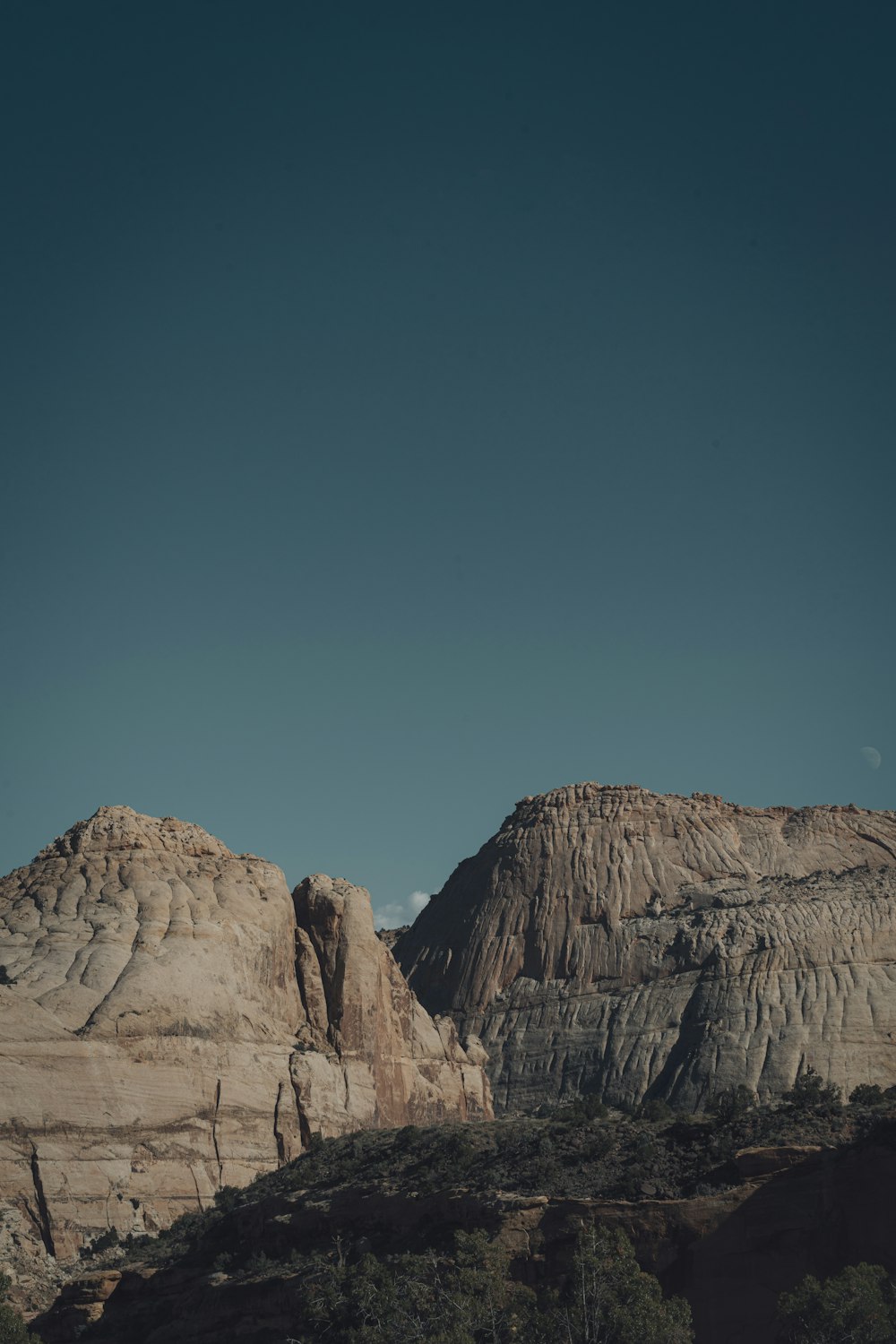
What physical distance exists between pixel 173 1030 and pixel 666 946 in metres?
46.6

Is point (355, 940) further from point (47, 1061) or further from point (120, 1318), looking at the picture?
point (120, 1318)

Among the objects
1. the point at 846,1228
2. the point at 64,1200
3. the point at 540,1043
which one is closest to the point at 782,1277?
the point at 846,1228

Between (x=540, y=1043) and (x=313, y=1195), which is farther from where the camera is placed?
(x=540, y=1043)

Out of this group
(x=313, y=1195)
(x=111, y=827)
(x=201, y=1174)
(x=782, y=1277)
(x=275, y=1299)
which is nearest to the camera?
(x=782, y=1277)

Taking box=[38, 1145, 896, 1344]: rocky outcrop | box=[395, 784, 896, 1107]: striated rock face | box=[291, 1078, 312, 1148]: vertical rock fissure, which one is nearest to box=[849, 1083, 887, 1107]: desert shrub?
box=[38, 1145, 896, 1344]: rocky outcrop

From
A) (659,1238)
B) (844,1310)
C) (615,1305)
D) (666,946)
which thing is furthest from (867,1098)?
(666,946)

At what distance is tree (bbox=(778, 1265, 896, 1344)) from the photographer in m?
49.1

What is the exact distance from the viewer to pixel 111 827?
87938 millimetres

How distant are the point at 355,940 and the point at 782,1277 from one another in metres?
37.5

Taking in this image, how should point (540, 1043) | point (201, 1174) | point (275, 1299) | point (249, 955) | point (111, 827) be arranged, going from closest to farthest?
point (275, 1299) < point (201, 1174) < point (249, 955) < point (111, 827) < point (540, 1043)

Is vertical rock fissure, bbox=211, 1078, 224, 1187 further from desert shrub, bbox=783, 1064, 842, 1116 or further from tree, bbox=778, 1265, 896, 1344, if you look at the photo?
tree, bbox=778, 1265, 896, 1344

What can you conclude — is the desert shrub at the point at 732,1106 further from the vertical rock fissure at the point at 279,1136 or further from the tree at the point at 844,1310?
the vertical rock fissure at the point at 279,1136

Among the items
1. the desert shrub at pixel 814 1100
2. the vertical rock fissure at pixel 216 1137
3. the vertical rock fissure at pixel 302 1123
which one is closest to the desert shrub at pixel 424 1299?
the desert shrub at pixel 814 1100

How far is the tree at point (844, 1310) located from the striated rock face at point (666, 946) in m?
44.7
